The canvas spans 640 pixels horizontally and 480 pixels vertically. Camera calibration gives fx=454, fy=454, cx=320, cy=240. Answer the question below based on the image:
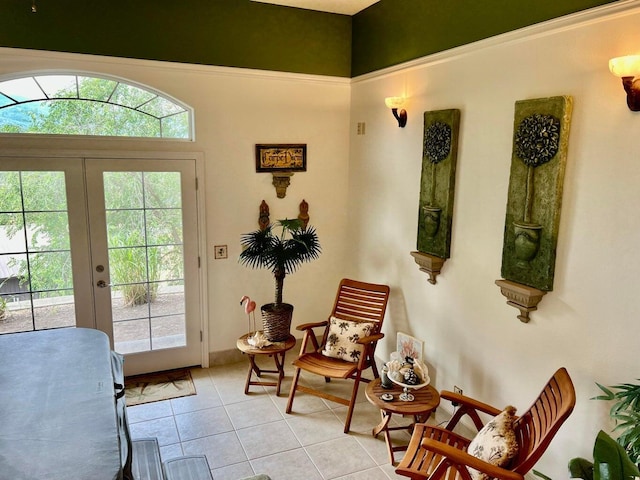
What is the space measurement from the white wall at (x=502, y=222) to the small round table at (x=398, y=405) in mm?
337

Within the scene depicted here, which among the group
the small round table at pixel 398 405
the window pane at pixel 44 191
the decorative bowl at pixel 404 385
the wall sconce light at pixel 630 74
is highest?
the wall sconce light at pixel 630 74

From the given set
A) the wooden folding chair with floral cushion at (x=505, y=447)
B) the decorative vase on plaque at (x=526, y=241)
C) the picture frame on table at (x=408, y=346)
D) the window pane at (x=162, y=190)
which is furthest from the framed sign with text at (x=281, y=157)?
the wooden folding chair with floral cushion at (x=505, y=447)

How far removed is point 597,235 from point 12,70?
394cm

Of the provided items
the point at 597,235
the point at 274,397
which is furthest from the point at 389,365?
the point at 597,235

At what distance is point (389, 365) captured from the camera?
3201mm

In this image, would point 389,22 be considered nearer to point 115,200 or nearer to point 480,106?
point 480,106

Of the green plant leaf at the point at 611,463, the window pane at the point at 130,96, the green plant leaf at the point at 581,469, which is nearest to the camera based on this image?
the green plant leaf at the point at 611,463

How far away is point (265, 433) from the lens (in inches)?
130

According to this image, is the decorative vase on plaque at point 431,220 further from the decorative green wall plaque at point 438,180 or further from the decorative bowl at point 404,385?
the decorative bowl at point 404,385

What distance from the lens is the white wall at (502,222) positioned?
2.17 metres

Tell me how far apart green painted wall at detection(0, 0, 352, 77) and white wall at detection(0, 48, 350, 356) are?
10 centimetres

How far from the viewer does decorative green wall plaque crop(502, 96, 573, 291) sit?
7.84ft

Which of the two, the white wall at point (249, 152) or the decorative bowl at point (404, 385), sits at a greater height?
the white wall at point (249, 152)

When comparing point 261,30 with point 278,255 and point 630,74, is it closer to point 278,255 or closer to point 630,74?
point 278,255
